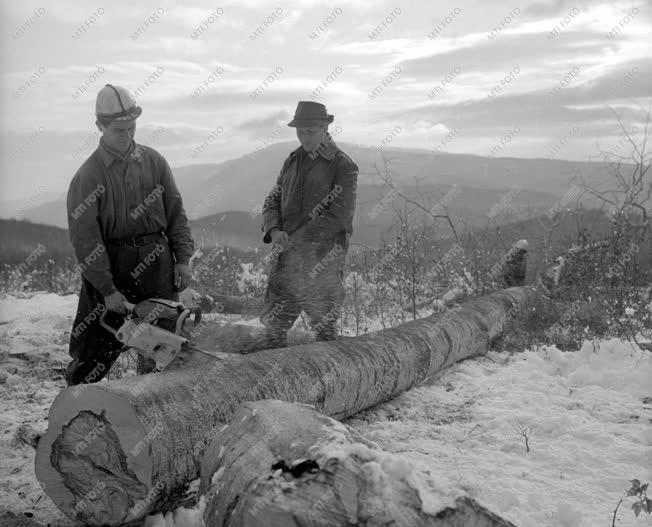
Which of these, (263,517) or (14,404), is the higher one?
(263,517)

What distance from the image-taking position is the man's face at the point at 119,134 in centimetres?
373

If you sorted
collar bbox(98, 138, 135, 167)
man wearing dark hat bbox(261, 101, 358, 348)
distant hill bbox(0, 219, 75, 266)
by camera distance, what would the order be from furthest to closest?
distant hill bbox(0, 219, 75, 266)
man wearing dark hat bbox(261, 101, 358, 348)
collar bbox(98, 138, 135, 167)

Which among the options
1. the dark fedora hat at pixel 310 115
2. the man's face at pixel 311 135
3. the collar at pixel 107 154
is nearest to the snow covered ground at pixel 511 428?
the collar at pixel 107 154

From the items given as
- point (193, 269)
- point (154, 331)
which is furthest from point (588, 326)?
point (193, 269)

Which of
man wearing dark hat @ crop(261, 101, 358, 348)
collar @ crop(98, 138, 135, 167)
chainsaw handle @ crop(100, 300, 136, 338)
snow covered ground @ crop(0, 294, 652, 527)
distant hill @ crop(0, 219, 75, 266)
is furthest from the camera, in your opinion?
distant hill @ crop(0, 219, 75, 266)

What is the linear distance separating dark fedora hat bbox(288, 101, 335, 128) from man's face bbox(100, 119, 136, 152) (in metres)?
1.44

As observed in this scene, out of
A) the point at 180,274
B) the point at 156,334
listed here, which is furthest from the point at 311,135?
the point at 156,334

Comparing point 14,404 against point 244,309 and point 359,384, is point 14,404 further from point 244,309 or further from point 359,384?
point 244,309

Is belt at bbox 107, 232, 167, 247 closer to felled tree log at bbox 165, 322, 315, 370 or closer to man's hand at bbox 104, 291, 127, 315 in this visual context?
man's hand at bbox 104, 291, 127, 315

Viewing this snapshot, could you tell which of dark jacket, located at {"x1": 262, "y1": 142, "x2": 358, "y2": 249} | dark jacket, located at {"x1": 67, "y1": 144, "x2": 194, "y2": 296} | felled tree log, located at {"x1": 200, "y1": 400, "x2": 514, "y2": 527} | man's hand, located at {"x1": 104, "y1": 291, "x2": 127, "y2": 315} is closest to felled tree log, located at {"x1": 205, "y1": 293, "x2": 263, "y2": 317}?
dark jacket, located at {"x1": 262, "y1": 142, "x2": 358, "y2": 249}

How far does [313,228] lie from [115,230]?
1.73 m

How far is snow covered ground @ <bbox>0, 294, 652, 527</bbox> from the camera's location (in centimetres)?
291

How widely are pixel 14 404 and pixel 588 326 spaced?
576cm

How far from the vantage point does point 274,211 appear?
5285 mm
